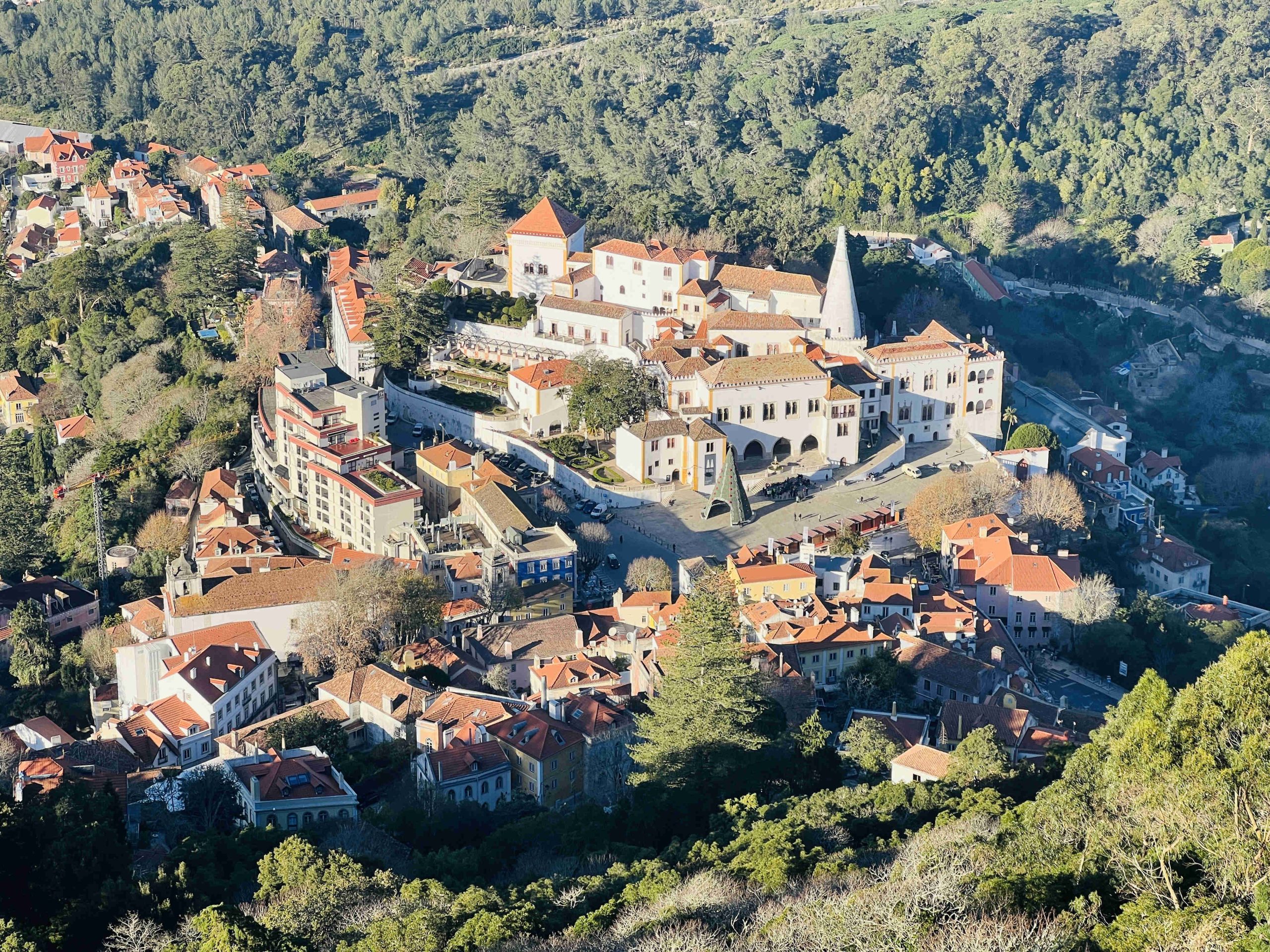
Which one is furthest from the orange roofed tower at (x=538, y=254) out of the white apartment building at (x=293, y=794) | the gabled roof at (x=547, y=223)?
the white apartment building at (x=293, y=794)

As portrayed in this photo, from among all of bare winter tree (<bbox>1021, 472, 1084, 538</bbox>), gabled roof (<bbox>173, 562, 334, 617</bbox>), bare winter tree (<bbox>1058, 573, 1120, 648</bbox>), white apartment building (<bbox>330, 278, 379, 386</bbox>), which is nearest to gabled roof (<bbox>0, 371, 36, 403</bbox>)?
white apartment building (<bbox>330, 278, 379, 386</bbox>)

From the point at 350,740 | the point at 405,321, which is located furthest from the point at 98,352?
the point at 350,740

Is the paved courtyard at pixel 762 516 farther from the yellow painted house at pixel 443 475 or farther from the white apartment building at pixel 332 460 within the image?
the white apartment building at pixel 332 460

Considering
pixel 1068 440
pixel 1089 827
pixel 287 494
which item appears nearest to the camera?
pixel 1089 827

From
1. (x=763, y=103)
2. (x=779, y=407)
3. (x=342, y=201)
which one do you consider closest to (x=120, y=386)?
(x=342, y=201)

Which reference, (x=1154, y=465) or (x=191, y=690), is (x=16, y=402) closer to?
(x=191, y=690)

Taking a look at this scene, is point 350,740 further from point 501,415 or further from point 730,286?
point 730,286
